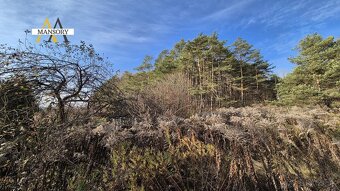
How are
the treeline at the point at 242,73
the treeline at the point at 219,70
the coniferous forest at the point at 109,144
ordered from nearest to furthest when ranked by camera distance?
1. the coniferous forest at the point at 109,144
2. the treeline at the point at 242,73
3. the treeline at the point at 219,70

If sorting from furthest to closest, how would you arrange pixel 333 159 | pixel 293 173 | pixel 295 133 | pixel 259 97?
pixel 259 97 → pixel 295 133 → pixel 333 159 → pixel 293 173

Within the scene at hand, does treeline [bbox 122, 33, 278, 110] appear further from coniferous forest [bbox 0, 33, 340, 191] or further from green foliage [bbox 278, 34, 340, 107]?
coniferous forest [bbox 0, 33, 340, 191]

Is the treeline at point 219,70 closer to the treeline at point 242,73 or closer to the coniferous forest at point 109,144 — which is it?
the treeline at point 242,73

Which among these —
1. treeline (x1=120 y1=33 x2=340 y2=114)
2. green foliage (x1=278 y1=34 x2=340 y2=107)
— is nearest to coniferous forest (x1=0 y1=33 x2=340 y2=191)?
treeline (x1=120 y1=33 x2=340 y2=114)

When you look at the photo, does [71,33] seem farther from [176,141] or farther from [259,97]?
[259,97]

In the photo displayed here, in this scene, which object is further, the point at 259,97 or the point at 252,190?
the point at 259,97

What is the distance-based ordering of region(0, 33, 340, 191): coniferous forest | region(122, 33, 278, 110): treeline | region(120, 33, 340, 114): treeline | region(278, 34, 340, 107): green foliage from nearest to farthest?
region(0, 33, 340, 191): coniferous forest → region(278, 34, 340, 107): green foliage → region(120, 33, 340, 114): treeline → region(122, 33, 278, 110): treeline

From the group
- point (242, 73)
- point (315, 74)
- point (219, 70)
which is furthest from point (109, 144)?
point (242, 73)

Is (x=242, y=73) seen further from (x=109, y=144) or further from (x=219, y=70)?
(x=109, y=144)

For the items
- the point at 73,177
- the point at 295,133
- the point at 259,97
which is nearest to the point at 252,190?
the point at 73,177

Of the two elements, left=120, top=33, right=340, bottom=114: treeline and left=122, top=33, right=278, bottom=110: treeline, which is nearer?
left=120, top=33, right=340, bottom=114: treeline

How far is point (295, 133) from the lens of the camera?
4348 millimetres

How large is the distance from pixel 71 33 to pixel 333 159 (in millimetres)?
5181

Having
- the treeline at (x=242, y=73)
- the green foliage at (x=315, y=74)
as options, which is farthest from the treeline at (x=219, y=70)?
the green foliage at (x=315, y=74)
